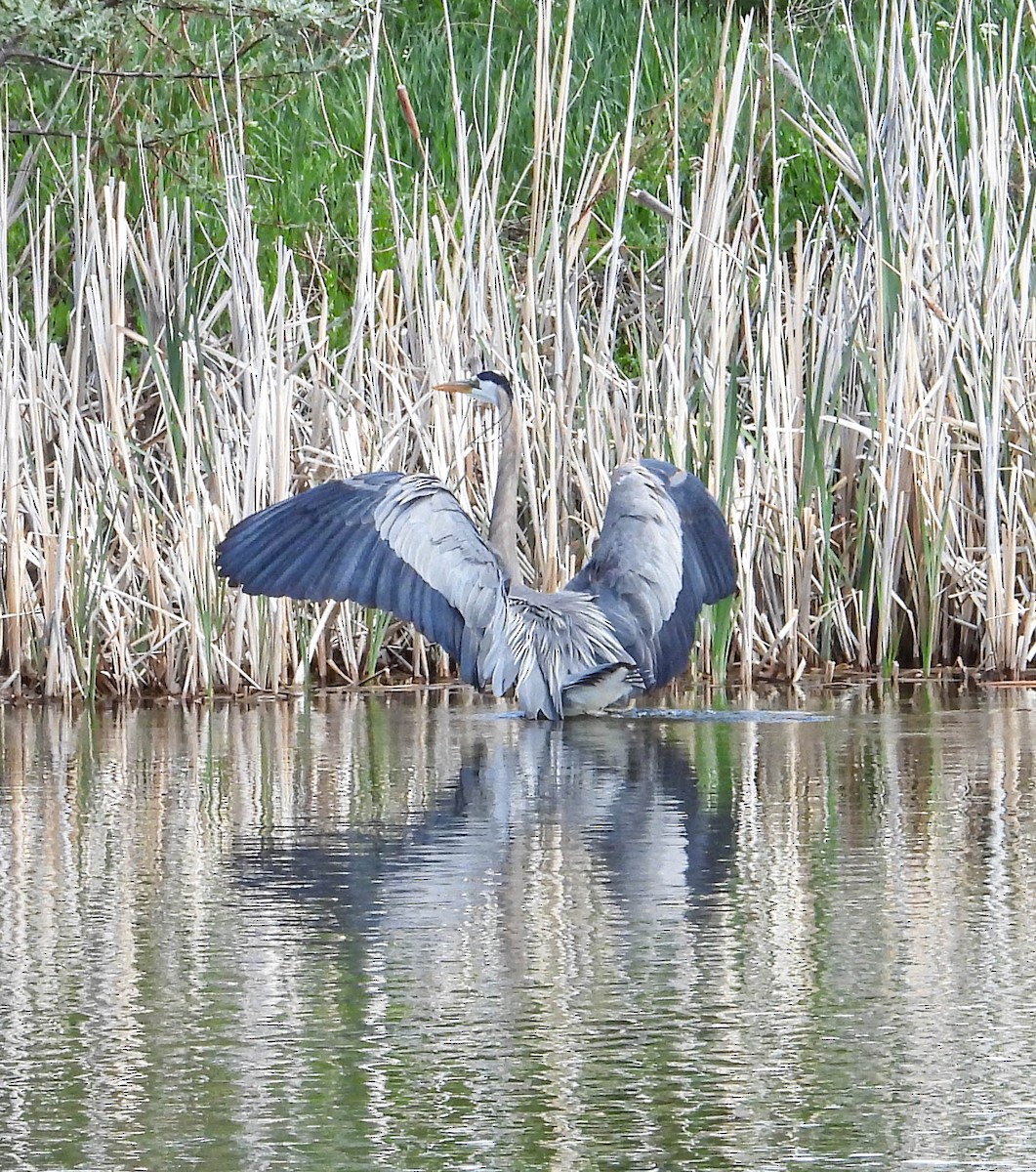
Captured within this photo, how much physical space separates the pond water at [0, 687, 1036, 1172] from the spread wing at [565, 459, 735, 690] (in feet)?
2.06

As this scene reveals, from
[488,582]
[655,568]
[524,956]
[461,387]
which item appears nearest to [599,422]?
[461,387]

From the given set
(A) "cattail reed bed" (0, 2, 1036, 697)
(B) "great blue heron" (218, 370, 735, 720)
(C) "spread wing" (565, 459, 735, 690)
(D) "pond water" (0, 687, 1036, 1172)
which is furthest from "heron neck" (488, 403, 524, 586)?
(D) "pond water" (0, 687, 1036, 1172)

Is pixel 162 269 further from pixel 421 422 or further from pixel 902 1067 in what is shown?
pixel 902 1067

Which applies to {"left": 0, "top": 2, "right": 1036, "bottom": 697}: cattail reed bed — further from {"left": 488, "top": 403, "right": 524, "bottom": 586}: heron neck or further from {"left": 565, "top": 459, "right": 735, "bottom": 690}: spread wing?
{"left": 488, "top": 403, "right": 524, "bottom": 586}: heron neck

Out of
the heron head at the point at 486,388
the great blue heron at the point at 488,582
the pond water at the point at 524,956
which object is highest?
the heron head at the point at 486,388

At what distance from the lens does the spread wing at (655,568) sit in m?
5.73

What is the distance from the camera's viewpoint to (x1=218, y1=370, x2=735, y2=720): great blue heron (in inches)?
219

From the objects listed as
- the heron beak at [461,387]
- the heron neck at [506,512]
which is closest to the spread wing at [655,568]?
the heron neck at [506,512]

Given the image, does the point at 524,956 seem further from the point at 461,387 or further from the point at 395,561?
the point at 461,387

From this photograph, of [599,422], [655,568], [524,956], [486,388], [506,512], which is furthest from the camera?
[599,422]

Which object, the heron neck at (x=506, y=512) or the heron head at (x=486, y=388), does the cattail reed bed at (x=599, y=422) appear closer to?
the heron head at (x=486, y=388)

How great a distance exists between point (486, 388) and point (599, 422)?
0.61 m

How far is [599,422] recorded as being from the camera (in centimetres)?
670

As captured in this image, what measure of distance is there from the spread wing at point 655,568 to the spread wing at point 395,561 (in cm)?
35
